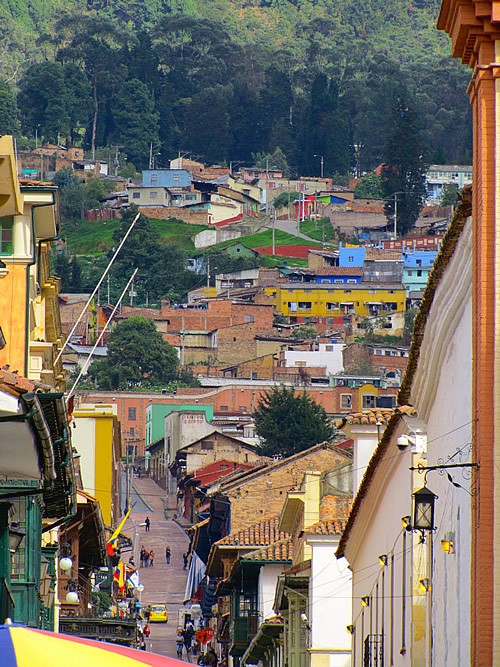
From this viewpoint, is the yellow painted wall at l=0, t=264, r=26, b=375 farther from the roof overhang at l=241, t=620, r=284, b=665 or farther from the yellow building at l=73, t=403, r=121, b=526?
the yellow building at l=73, t=403, r=121, b=526

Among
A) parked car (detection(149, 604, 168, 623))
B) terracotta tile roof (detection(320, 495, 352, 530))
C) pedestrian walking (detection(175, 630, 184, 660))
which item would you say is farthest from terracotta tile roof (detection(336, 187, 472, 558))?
parked car (detection(149, 604, 168, 623))

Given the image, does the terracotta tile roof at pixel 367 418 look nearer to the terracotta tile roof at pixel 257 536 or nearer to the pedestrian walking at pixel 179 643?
the terracotta tile roof at pixel 257 536

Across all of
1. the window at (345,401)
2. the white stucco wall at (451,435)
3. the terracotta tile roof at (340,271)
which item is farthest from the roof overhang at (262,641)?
the terracotta tile roof at (340,271)

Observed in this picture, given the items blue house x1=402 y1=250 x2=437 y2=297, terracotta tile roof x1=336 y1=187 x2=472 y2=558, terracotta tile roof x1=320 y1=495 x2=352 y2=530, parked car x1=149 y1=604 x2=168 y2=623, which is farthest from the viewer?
blue house x1=402 y1=250 x2=437 y2=297

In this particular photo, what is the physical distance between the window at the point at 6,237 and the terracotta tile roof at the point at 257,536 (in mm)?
23237

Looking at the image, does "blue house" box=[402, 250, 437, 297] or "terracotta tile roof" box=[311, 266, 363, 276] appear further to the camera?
"terracotta tile roof" box=[311, 266, 363, 276]

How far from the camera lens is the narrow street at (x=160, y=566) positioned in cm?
7471

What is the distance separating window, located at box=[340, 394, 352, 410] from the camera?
5910 inches

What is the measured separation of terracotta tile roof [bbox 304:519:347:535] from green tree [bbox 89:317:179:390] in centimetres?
13406

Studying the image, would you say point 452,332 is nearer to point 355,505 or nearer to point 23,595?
point 23,595

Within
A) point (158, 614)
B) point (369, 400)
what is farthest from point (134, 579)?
point (369, 400)

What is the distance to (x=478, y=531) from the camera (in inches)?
564

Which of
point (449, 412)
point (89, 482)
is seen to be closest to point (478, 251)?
point (449, 412)

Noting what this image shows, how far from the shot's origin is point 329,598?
34719 millimetres
